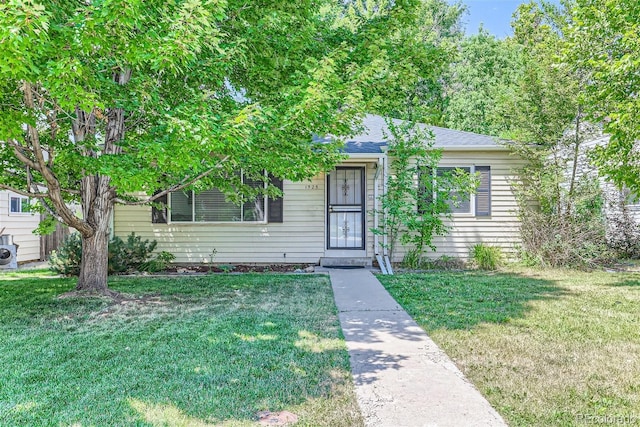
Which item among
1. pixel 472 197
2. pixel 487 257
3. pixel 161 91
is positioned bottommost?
pixel 487 257

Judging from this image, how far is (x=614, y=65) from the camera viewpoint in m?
5.45

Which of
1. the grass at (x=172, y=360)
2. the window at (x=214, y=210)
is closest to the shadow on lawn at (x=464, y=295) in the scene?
the grass at (x=172, y=360)

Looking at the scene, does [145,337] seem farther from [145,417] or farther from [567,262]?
[567,262]

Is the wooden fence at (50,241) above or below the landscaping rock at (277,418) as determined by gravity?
above

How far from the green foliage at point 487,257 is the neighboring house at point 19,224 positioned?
10.4 m

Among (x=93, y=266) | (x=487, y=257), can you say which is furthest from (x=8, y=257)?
(x=487, y=257)

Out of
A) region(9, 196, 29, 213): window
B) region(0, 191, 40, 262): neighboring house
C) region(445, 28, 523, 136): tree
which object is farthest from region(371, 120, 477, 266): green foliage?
region(445, 28, 523, 136): tree

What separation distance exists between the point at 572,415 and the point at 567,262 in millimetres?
7182

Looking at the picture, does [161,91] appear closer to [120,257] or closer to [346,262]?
[120,257]

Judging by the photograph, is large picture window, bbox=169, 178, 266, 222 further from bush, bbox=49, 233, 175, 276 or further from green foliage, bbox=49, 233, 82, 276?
green foliage, bbox=49, 233, 82, 276

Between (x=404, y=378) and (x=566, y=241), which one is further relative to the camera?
(x=566, y=241)

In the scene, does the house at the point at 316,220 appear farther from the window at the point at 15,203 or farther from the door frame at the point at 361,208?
the window at the point at 15,203

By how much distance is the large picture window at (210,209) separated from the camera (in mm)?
9656

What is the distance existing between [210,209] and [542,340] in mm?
7581
